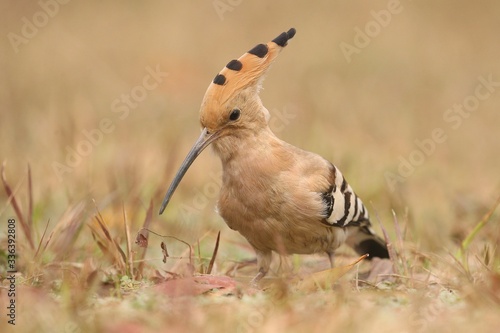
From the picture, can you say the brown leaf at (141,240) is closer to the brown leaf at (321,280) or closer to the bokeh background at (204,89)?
the bokeh background at (204,89)

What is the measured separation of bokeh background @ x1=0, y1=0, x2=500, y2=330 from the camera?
4.51 metres

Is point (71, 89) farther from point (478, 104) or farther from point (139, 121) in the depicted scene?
point (478, 104)

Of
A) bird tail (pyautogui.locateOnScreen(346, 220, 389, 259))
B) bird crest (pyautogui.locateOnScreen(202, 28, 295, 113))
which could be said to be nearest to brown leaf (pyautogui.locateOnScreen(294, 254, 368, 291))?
bird crest (pyautogui.locateOnScreen(202, 28, 295, 113))

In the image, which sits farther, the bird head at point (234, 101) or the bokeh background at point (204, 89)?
the bokeh background at point (204, 89)

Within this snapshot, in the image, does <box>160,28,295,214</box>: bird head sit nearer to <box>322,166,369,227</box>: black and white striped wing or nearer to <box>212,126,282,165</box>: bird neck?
<box>212,126,282,165</box>: bird neck

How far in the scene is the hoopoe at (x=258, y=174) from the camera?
3.22m

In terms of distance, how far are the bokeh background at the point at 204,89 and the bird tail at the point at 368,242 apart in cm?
18

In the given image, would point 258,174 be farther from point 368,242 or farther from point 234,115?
point 368,242

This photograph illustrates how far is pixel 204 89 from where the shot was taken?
8031 mm

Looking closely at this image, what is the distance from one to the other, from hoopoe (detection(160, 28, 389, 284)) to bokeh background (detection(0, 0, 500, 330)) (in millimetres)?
429

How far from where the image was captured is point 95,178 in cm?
488

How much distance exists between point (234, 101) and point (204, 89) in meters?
4.85

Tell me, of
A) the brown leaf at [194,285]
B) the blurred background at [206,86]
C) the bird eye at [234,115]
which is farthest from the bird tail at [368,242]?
the brown leaf at [194,285]

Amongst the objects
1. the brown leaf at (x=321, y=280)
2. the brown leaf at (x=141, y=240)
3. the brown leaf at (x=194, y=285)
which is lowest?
the brown leaf at (x=321, y=280)
